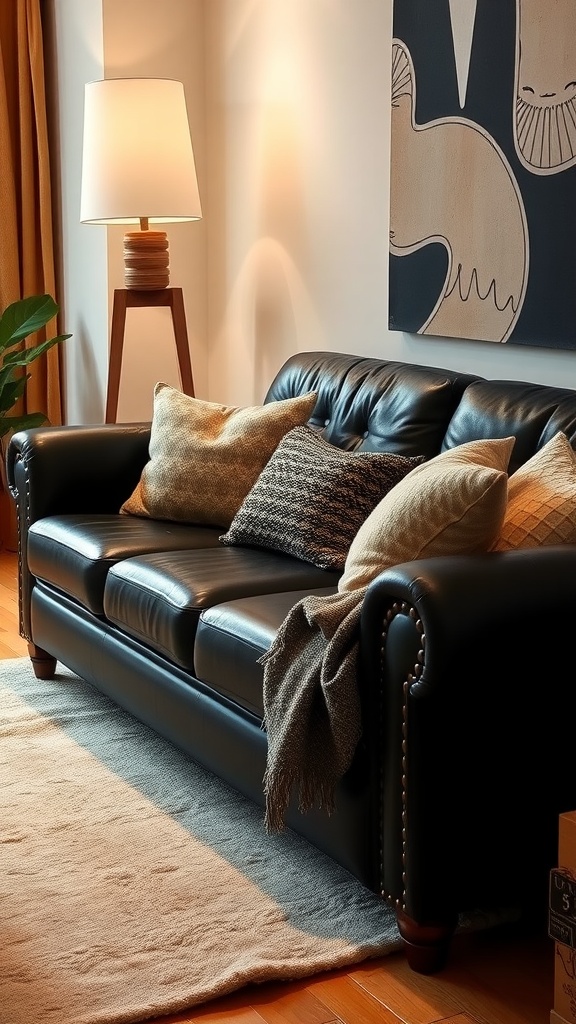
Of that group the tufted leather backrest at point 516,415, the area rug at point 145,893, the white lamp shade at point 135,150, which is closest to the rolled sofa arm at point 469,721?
the area rug at point 145,893

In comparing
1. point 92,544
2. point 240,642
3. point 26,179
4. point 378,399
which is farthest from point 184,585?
point 26,179

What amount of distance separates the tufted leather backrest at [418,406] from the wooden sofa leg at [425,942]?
1.01 m

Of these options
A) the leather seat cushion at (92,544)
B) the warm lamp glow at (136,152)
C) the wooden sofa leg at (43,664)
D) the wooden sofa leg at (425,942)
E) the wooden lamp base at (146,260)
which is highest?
the warm lamp glow at (136,152)

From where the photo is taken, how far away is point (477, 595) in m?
1.97

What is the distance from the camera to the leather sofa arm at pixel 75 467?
3584mm

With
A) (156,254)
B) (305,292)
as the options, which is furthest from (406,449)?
(156,254)

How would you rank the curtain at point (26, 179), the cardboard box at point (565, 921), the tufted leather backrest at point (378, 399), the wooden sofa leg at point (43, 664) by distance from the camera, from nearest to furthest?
1. the cardboard box at point (565, 921)
2. the tufted leather backrest at point (378, 399)
3. the wooden sofa leg at point (43, 664)
4. the curtain at point (26, 179)

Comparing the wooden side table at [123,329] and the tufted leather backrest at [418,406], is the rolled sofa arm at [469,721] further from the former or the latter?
the wooden side table at [123,329]

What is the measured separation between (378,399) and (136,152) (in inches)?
56.2

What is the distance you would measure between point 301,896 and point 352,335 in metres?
2.08

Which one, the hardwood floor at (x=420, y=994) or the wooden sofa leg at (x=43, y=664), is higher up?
the hardwood floor at (x=420, y=994)

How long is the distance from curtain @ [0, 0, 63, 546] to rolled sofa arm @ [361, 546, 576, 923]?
3.41 meters

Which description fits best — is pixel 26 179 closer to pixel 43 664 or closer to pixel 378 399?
pixel 43 664

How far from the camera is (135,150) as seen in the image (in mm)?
4125
